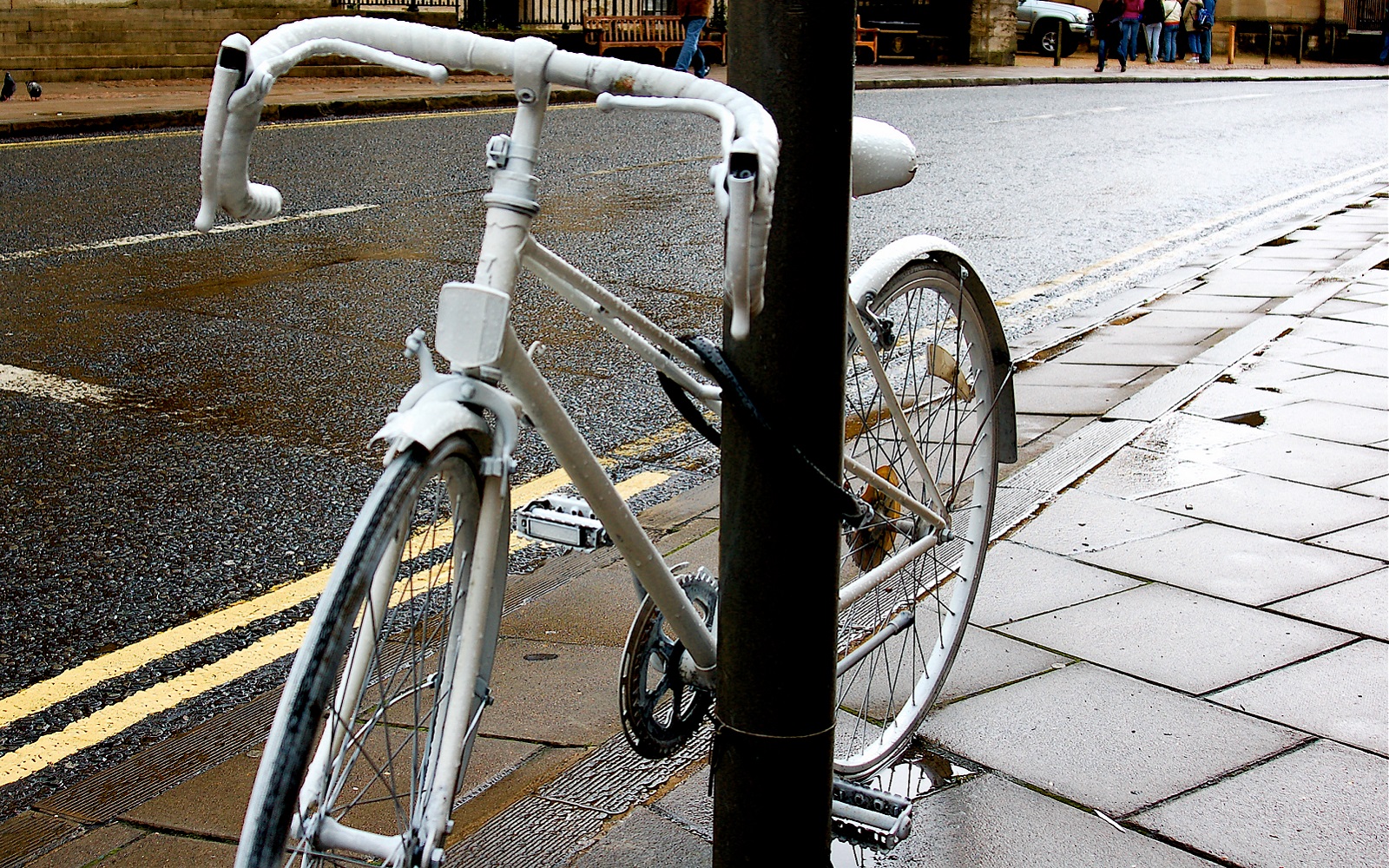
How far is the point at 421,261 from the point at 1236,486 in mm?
3983

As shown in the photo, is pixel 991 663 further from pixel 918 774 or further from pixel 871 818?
pixel 871 818

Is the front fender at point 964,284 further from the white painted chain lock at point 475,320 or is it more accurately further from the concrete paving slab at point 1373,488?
the concrete paving slab at point 1373,488

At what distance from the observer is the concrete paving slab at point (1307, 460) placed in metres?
3.91

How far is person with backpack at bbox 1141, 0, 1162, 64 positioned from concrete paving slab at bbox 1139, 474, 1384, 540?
30.0 metres

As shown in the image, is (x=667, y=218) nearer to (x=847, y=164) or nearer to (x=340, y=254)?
(x=340, y=254)

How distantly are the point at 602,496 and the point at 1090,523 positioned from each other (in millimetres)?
2228

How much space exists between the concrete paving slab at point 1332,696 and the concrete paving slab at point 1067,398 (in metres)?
1.76

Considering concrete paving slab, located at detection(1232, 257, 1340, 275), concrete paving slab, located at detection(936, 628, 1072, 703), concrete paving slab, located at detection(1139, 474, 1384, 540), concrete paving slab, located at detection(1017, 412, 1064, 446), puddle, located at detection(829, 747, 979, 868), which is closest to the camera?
puddle, located at detection(829, 747, 979, 868)

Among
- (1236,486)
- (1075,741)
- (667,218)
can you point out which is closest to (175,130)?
(667,218)

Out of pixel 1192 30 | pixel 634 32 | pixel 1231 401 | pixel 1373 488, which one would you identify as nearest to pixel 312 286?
pixel 1231 401

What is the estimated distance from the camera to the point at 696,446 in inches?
167

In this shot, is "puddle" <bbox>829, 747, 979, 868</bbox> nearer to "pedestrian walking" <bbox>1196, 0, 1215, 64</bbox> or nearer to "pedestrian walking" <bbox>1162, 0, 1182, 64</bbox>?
"pedestrian walking" <bbox>1162, 0, 1182, 64</bbox>

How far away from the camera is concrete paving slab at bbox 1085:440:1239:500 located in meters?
3.82

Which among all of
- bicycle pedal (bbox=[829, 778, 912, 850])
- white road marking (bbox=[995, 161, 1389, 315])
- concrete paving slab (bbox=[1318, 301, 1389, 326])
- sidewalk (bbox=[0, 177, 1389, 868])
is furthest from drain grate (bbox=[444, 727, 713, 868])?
concrete paving slab (bbox=[1318, 301, 1389, 326])
